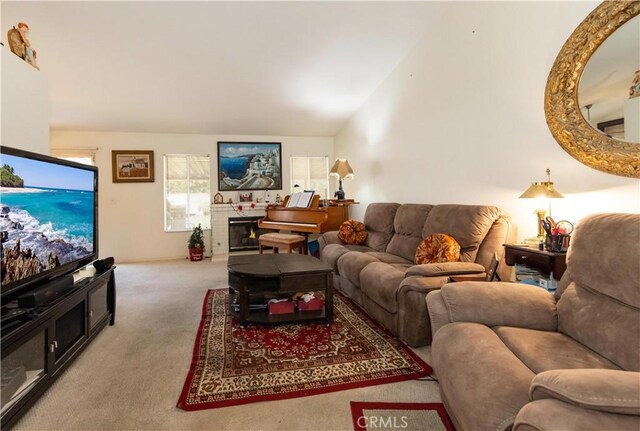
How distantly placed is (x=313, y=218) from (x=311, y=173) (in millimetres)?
2054

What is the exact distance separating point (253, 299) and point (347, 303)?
0.91 m

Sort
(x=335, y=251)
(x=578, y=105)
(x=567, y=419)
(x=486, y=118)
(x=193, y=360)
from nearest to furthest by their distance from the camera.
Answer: (x=567, y=419), (x=578, y=105), (x=193, y=360), (x=486, y=118), (x=335, y=251)

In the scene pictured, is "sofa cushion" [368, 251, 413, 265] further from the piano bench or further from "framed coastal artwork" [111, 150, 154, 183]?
"framed coastal artwork" [111, 150, 154, 183]

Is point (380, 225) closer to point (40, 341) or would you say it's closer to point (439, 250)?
point (439, 250)

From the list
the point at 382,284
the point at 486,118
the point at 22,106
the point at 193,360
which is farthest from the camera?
the point at 486,118

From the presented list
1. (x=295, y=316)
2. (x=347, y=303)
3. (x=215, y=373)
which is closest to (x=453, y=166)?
(x=347, y=303)

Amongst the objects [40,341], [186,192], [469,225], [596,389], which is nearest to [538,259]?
[469,225]

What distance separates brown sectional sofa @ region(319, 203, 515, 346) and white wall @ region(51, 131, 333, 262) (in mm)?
3631

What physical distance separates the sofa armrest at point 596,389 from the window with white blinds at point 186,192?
5.86 meters

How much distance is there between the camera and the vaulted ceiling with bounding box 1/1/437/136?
2910 millimetres

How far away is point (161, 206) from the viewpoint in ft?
18.8

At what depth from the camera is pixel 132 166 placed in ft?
18.3

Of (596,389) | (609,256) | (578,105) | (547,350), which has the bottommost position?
(547,350)

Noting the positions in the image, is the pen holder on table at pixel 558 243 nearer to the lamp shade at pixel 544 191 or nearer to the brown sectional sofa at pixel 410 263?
the lamp shade at pixel 544 191
